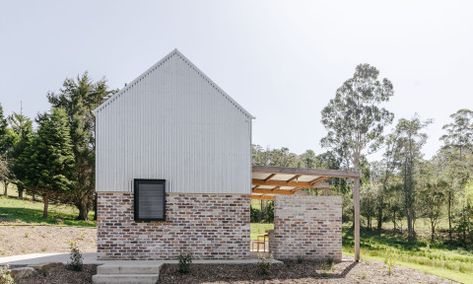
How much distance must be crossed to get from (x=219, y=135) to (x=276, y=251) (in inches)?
170

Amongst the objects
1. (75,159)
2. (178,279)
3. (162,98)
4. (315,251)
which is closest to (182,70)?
(162,98)

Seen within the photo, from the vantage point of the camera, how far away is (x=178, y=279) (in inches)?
410

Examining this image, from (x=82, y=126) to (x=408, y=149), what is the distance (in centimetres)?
2714

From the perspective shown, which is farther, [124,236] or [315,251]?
[315,251]

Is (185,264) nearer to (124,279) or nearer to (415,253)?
(124,279)

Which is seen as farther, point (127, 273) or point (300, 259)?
point (300, 259)

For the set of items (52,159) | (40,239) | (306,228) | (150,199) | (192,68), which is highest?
(192,68)

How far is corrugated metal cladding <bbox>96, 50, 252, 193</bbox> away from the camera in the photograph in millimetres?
12547

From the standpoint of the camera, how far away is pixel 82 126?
29.7 m

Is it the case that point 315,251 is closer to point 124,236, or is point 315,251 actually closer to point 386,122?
point 124,236

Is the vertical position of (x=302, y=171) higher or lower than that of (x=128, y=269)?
higher

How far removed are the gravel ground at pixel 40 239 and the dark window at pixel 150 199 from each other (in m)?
3.81

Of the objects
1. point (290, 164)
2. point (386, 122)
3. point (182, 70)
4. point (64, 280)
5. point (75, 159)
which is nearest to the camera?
point (64, 280)

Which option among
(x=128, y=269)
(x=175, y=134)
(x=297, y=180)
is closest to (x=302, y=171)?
(x=297, y=180)
